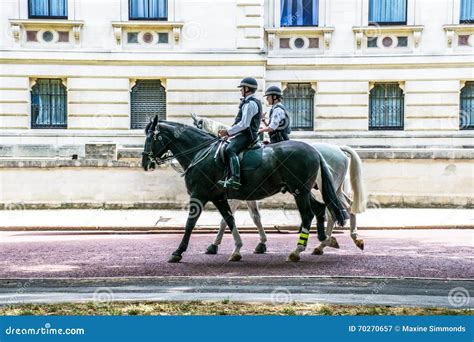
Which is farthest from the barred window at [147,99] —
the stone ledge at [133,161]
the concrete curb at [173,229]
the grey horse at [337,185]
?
the grey horse at [337,185]

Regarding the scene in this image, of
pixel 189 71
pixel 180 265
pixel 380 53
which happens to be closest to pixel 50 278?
pixel 180 265

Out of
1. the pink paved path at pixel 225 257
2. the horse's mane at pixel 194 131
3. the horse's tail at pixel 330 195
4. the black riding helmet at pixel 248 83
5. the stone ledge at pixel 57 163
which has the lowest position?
the pink paved path at pixel 225 257

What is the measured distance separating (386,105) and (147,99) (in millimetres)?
9266

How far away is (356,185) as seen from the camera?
525 inches

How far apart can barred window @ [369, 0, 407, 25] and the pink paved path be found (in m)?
13.3

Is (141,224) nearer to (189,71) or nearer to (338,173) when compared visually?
(338,173)

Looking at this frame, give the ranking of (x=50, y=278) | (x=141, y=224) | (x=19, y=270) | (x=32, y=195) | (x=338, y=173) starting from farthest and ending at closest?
(x=32, y=195) < (x=141, y=224) < (x=338, y=173) < (x=19, y=270) < (x=50, y=278)

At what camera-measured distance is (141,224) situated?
62.1 ft

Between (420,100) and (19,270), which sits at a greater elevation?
(420,100)

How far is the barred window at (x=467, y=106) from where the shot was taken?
27.8 meters

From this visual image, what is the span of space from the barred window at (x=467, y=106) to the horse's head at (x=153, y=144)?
714 inches

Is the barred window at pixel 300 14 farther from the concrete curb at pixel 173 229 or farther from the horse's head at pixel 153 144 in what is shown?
the horse's head at pixel 153 144

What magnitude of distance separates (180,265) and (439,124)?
724 inches

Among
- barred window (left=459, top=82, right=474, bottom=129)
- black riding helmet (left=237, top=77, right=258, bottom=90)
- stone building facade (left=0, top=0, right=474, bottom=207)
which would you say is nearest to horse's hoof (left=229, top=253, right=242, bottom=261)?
black riding helmet (left=237, top=77, right=258, bottom=90)
